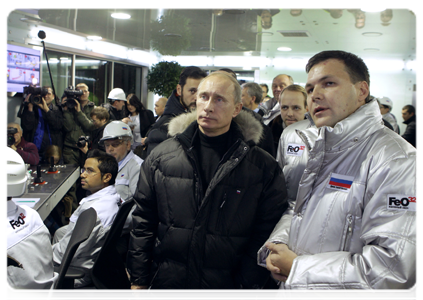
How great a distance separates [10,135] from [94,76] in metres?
4.44

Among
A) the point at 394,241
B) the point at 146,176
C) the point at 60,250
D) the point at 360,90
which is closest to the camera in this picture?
the point at 394,241

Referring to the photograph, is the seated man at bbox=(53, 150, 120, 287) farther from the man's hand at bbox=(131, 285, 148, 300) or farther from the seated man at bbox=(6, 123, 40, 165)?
the seated man at bbox=(6, 123, 40, 165)

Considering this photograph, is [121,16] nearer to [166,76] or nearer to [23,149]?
[166,76]

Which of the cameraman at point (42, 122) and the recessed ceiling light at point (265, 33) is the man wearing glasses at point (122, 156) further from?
the recessed ceiling light at point (265, 33)

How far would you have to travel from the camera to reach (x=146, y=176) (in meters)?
1.57

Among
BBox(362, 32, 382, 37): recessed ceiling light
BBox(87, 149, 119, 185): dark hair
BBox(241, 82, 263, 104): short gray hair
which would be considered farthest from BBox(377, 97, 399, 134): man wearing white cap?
BBox(87, 149, 119, 185): dark hair

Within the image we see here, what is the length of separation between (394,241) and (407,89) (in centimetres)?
929

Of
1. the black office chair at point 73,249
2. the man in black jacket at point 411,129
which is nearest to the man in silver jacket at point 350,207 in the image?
the black office chair at point 73,249

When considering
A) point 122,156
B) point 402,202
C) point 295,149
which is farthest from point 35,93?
point 402,202

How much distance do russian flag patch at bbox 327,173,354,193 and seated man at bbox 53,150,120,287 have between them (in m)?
1.39

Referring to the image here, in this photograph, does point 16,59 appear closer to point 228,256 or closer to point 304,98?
point 304,98

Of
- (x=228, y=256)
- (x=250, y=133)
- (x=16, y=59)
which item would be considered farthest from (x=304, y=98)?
(x=16, y=59)

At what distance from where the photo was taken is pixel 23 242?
1.52 meters

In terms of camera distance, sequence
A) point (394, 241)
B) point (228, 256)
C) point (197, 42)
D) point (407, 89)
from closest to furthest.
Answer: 1. point (394, 241)
2. point (228, 256)
3. point (197, 42)
4. point (407, 89)
